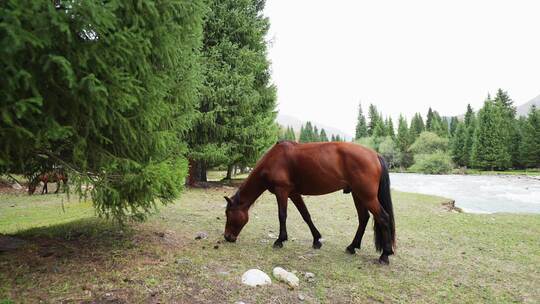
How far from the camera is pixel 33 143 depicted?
3189mm

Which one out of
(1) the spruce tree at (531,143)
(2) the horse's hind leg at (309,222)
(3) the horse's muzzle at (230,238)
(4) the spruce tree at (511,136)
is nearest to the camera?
(3) the horse's muzzle at (230,238)

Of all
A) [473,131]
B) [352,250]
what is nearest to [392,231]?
[352,250]

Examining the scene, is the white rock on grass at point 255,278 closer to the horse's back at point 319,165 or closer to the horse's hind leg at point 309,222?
the horse's back at point 319,165

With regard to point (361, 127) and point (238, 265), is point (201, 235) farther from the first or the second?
point (361, 127)

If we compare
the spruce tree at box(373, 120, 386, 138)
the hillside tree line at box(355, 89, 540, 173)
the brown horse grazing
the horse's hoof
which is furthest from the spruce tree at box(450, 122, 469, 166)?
the horse's hoof

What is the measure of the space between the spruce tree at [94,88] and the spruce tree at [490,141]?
207 ft

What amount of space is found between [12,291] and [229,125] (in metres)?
12.9

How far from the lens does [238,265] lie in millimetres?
4492

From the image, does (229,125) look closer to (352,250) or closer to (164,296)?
(352,250)

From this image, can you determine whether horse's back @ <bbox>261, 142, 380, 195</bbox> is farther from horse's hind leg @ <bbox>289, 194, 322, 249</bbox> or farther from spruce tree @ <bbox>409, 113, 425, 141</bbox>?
spruce tree @ <bbox>409, 113, 425, 141</bbox>

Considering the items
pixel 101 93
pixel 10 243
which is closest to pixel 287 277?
pixel 101 93

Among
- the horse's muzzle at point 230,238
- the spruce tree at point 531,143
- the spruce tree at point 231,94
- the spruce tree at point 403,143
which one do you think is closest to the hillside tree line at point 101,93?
the horse's muzzle at point 230,238

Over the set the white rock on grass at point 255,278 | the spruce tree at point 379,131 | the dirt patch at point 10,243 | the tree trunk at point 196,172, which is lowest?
the white rock on grass at point 255,278

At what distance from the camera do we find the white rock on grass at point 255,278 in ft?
12.6
